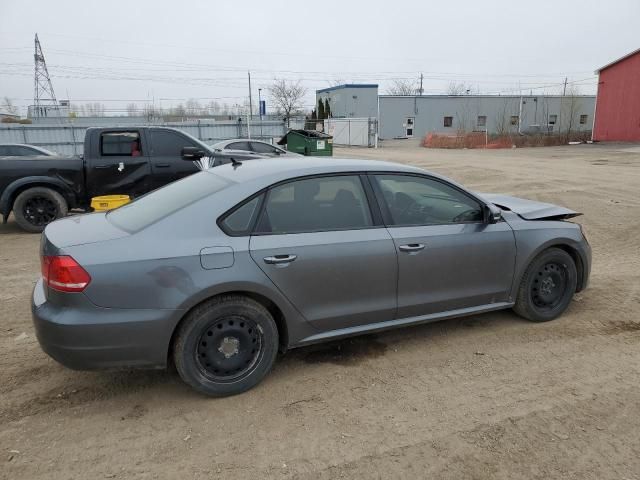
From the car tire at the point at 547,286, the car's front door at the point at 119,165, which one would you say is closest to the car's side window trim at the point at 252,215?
the car tire at the point at 547,286

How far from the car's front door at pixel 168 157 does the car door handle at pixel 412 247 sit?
5.98 metres

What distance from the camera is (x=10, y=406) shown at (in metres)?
3.23

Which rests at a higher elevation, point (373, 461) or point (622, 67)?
point (622, 67)

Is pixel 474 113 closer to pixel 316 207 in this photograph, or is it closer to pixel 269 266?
pixel 316 207

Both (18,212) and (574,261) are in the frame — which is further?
(18,212)

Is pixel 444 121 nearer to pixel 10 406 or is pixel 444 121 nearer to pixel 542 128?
pixel 542 128

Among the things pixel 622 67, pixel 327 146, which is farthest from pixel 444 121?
pixel 327 146

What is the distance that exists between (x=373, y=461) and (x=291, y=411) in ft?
2.22

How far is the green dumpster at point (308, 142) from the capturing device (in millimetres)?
23453

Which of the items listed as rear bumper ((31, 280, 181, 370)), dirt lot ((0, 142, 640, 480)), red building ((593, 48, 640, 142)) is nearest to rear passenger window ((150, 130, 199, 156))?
dirt lot ((0, 142, 640, 480))

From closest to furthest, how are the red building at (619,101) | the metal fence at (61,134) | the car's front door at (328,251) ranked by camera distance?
the car's front door at (328,251) → the metal fence at (61,134) → the red building at (619,101)

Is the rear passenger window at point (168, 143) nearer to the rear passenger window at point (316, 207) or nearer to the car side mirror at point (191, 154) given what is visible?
the car side mirror at point (191, 154)

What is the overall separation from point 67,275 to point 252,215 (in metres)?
1.17

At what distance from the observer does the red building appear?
107 feet
